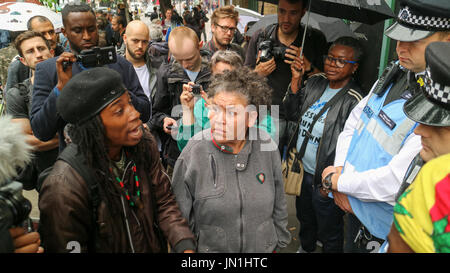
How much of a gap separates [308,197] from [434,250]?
84.6 inches

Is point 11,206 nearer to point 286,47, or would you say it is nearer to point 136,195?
point 136,195

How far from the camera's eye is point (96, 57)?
2523 mm

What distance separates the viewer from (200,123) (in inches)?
104

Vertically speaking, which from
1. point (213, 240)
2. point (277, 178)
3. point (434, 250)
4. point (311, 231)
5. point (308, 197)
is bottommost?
point (311, 231)

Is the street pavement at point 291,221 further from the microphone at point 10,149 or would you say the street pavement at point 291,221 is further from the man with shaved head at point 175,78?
the microphone at point 10,149

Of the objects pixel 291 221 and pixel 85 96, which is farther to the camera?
pixel 291 221

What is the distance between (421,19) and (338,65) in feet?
3.09

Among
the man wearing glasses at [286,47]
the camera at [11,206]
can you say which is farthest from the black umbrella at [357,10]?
the camera at [11,206]

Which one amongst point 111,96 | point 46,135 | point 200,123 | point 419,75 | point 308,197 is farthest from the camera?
point 308,197

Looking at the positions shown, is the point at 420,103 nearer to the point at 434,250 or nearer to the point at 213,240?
the point at 434,250

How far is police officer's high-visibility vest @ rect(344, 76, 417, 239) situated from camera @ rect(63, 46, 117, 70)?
80.2 inches

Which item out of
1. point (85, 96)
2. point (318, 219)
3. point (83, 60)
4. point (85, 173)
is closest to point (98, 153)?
point (85, 173)

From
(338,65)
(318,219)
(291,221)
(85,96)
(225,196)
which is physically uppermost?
(85,96)

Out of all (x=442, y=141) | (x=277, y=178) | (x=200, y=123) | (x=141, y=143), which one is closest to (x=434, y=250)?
(x=442, y=141)
